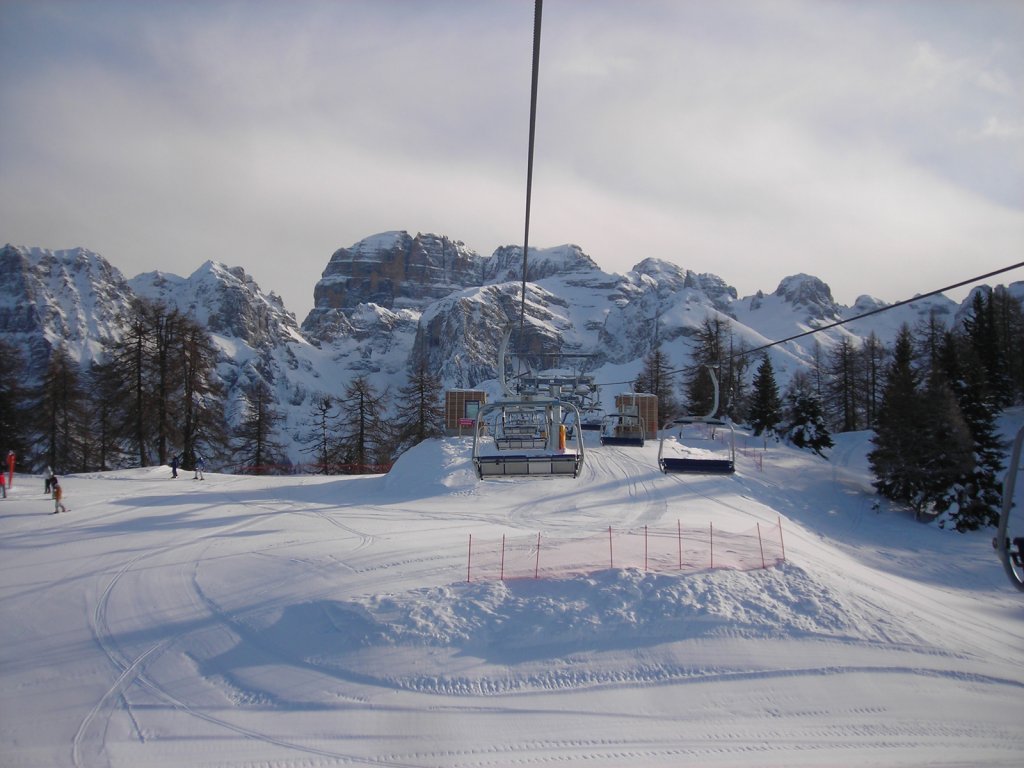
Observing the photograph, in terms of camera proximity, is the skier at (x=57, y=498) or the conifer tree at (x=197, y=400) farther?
the conifer tree at (x=197, y=400)

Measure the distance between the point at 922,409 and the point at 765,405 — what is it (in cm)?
1909

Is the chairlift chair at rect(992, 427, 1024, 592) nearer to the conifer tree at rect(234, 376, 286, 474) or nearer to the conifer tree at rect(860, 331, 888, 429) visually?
the conifer tree at rect(234, 376, 286, 474)

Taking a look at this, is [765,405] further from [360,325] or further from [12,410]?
[360,325]

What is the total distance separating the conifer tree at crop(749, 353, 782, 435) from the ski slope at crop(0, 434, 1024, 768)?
2839cm

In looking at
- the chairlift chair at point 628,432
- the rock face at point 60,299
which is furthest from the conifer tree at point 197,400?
the rock face at point 60,299

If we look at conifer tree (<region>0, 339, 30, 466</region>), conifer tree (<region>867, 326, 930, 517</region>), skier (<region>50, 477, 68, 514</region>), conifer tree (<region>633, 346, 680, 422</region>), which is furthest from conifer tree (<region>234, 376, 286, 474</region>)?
conifer tree (<region>867, 326, 930, 517</region>)

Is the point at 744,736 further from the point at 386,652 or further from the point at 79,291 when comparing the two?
the point at 79,291

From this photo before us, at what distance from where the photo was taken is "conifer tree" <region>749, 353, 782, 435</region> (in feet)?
158

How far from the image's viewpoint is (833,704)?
35.6ft

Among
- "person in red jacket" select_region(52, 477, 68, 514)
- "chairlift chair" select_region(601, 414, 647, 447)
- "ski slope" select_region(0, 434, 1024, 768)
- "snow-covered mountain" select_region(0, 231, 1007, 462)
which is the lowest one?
"ski slope" select_region(0, 434, 1024, 768)

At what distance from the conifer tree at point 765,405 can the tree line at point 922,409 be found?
0.08 meters

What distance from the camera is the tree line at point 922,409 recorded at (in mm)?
28594

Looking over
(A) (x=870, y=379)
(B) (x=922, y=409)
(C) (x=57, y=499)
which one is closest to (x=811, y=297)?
(A) (x=870, y=379)

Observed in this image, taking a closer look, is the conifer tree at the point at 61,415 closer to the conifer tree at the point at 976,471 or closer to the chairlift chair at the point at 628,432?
the chairlift chair at the point at 628,432
